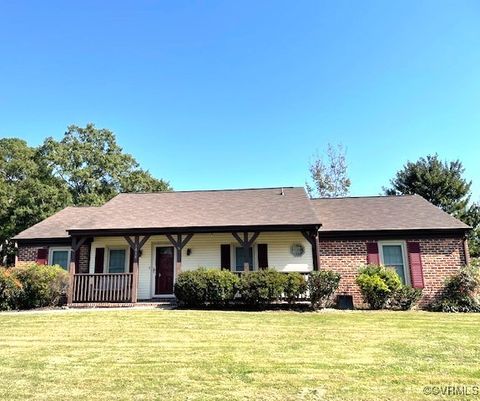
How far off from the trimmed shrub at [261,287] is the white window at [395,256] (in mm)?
4503

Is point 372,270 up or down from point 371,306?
up

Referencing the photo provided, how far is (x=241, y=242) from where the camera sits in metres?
13.2

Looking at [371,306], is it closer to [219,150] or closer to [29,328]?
[29,328]

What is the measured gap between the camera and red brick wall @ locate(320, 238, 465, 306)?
44.5 feet

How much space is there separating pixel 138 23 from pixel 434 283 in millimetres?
13662

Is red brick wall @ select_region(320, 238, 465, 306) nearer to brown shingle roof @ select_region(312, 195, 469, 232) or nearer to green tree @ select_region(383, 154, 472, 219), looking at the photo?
brown shingle roof @ select_region(312, 195, 469, 232)

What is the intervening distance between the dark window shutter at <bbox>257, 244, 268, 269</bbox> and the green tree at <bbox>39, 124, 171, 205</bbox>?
18.4 m

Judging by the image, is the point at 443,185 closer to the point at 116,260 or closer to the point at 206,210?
the point at 206,210

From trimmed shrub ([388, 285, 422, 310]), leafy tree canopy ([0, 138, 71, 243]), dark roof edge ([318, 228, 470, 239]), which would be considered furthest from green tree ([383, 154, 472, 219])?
leafy tree canopy ([0, 138, 71, 243])

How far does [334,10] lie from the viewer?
11.3m

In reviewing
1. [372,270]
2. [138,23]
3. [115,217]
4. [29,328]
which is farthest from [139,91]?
[372,270]

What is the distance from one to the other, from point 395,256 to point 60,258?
13.5 m
